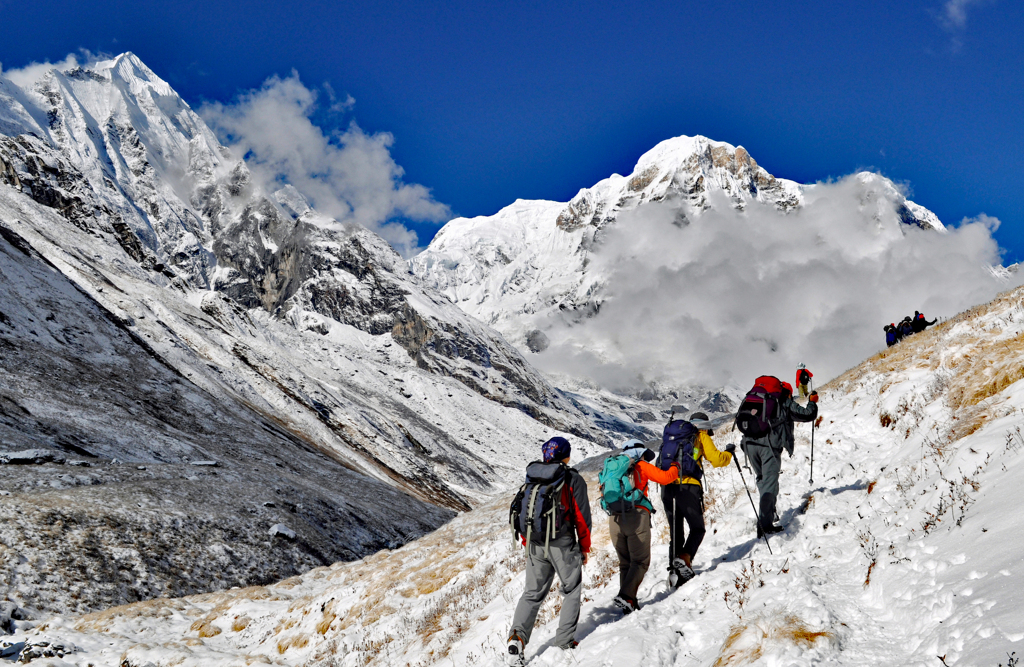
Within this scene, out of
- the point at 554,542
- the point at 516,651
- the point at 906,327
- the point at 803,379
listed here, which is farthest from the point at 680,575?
the point at 906,327

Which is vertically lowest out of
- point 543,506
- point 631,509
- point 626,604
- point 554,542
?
point 626,604

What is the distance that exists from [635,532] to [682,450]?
139 cm

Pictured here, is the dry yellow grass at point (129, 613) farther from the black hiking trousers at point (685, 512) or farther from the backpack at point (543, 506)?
the black hiking trousers at point (685, 512)

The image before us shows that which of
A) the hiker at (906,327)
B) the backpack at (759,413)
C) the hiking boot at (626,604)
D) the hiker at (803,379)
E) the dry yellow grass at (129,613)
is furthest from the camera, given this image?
the hiker at (906,327)

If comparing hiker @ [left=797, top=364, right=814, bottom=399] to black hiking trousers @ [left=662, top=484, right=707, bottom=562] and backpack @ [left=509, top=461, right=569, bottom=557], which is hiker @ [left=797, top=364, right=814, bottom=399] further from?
backpack @ [left=509, top=461, right=569, bottom=557]

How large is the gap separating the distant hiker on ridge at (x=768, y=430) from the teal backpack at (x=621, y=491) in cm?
236

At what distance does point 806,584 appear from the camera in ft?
21.5

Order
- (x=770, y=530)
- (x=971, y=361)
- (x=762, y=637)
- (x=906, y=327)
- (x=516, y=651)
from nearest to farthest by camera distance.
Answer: (x=762, y=637) < (x=516, y=651) < (x=770, y=530) < (x=971, y=361) < (x=906, y=327)

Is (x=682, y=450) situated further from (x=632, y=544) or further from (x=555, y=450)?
(x=555, y=450)

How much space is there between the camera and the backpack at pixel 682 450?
8.19 metres

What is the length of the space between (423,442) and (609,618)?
9501cm

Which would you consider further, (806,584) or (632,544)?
(632,544)

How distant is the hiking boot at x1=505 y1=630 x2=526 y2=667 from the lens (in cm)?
714

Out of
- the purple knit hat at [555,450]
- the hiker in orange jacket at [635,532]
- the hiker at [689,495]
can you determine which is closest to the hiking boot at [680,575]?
the hiker at [689,495]
